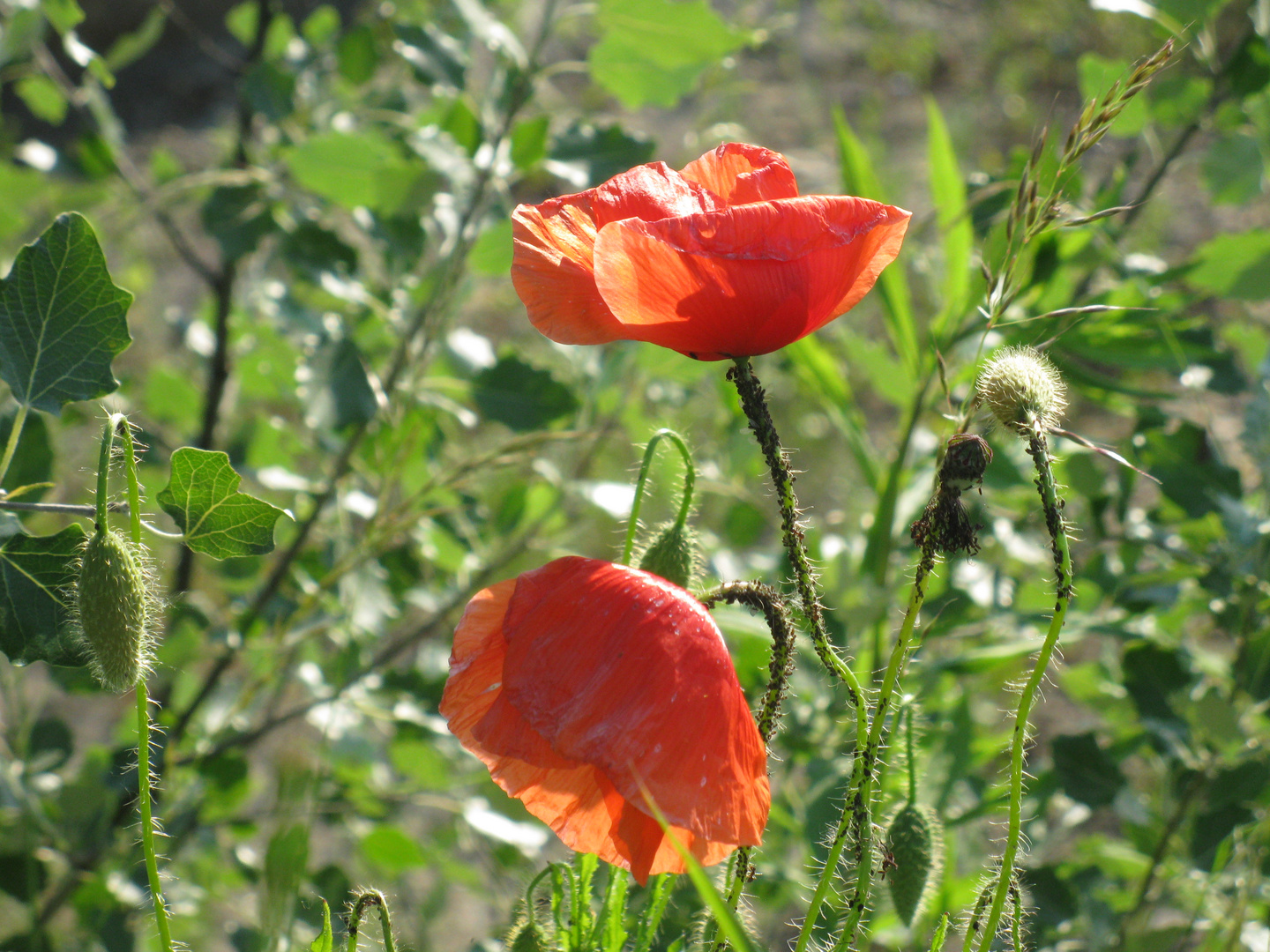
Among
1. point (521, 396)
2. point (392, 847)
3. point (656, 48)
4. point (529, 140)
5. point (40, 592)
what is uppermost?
point (656, 48)

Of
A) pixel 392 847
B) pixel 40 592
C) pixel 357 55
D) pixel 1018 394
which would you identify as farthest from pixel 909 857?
pixel 357 55

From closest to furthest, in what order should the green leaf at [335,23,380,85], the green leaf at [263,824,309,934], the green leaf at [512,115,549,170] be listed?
the green leaf at [263,824,309,934] < the green leaf at [512,115,549,170] < the green leaf at [335,23,380,85]

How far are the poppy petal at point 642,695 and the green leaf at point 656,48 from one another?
2.66ft

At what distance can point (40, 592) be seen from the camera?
606mm

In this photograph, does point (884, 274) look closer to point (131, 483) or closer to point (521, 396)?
point (521, 396)

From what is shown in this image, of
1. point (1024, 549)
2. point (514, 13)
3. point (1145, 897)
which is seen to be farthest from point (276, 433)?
point (1145, 897)

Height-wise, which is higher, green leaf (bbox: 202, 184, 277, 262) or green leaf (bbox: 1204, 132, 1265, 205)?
green leaf (bbox: 1204, 132, 1265, 205)

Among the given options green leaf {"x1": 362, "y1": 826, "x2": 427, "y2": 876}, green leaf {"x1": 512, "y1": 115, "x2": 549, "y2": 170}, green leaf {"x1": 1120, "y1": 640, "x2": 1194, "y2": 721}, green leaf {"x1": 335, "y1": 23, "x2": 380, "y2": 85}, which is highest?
green leaf {"x1": 335, "y1": 23, "x2": 380, "y2": 85}

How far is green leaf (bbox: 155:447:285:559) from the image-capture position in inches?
22.2

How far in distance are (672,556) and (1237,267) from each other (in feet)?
3.03

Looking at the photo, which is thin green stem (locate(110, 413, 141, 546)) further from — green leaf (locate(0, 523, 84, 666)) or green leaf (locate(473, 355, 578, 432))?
green leaf (locate(473, 355, 578, 432))

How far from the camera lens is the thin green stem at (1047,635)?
0.42m

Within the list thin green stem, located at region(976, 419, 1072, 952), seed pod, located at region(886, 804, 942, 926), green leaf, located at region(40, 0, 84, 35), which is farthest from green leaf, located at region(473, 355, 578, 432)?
thin green stem, located at region(976, 419, 1072, 952)

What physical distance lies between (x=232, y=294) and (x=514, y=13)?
0.79 meters
